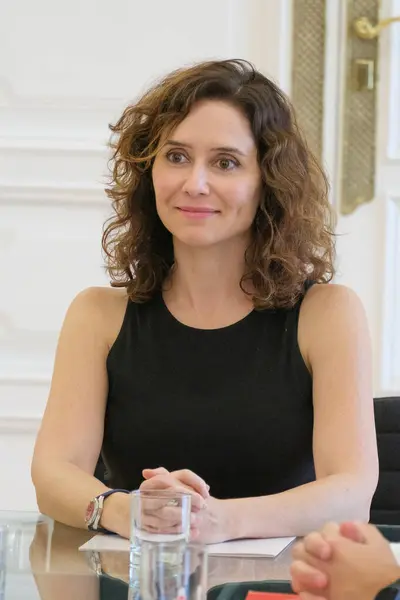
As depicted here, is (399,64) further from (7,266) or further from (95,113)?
(7,266)

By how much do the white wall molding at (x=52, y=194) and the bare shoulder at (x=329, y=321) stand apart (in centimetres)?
136

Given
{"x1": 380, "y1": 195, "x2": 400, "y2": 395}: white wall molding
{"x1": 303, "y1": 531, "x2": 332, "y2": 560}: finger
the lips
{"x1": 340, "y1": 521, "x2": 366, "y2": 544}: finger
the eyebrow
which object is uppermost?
the eyebrow

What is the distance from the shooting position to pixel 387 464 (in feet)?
6.18

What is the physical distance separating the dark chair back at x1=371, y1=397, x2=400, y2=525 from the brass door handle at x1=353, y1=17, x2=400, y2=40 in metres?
1.53

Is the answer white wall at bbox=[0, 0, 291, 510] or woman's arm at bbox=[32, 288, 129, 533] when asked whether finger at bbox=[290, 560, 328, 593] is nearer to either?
woman's arm at bbox=[32, 288, 129, 533]

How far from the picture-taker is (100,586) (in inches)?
47.4

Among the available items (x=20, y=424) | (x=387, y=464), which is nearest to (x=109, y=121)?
(x=20, y=424)

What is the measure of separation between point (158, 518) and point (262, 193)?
32.9 inches

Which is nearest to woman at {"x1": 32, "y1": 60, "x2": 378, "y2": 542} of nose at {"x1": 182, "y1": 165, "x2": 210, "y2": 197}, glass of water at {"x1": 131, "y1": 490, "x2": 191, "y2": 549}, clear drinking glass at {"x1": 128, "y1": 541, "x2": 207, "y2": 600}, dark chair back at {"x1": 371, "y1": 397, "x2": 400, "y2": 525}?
nose at {"x1": 182, "y1": 165, "x2": 210, "y2": 197}

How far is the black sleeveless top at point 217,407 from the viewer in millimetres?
1830

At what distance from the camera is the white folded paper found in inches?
55.0

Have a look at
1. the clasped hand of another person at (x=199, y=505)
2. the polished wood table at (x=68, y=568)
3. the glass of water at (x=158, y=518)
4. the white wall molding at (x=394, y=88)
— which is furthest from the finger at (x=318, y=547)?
the white wall molding at (x=394, y=88)

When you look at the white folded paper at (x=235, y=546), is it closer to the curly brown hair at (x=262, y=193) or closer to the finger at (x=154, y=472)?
the finger at (x=154, y=472)

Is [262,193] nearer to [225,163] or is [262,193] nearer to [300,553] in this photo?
[225,163]
